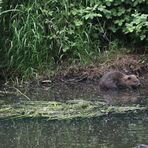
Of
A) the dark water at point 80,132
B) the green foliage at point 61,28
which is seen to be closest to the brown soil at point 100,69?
the green foliage at point 61,28

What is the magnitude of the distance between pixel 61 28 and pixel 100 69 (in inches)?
37.3

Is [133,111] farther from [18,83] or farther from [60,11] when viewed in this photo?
[60,11]

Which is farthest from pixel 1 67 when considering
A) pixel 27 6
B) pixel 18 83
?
A: pixel 27 6

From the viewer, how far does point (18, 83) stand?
8.02 metres

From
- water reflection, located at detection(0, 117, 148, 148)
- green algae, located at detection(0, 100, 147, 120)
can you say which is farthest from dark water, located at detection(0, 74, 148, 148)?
green algae, located at detection(0, 100, 147, 120)

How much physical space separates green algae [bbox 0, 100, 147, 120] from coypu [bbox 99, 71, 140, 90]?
2.63 ft

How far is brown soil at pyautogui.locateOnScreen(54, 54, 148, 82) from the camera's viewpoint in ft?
26.8

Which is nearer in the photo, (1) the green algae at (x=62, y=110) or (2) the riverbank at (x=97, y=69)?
(1) the green algae at (x=62, y=110)

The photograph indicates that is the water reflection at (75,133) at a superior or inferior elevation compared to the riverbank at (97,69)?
superior

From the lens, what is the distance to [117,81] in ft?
25.3

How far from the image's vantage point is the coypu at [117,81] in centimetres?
763

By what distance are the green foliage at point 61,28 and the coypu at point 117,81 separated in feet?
2.63

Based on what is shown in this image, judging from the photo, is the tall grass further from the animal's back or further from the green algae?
the green algae

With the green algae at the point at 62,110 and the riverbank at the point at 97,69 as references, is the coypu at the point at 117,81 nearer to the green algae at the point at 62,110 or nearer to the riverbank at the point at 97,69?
the riverbank at the point at 97,69
